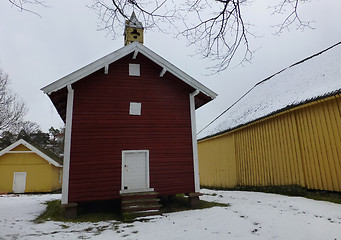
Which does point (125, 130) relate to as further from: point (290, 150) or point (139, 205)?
point (290, 150)

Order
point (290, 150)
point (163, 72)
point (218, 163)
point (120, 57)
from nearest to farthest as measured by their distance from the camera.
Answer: point (120, 57) < point (163, 72) < point (290, 150) < point (218, 163)

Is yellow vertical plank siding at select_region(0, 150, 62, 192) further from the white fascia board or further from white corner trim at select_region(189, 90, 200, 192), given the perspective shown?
white corner trim at select_region(189, 90, 200, 192)

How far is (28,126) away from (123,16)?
53318 mm

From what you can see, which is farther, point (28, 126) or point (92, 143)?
point (28, 126)

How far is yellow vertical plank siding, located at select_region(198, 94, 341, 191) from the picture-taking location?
9125mm

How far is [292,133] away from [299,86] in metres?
2.61

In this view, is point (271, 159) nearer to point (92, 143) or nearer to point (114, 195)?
point (114, 195)

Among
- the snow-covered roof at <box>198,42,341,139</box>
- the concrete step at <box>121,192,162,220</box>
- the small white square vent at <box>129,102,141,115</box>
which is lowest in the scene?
the concrete step at <box>121,192,162,220</box>

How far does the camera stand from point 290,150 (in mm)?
11094

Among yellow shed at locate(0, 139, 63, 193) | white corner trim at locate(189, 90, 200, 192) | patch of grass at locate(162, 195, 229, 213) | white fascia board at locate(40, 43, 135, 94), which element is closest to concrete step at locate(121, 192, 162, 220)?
patch of grass at locate(162, 195, 229, 213)

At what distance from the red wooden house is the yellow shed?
49.9 feet

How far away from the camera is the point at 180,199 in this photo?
11.3 m

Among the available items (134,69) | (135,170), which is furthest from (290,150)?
(134,69)

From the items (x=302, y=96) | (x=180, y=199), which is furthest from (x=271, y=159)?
(x=180, y=199)
